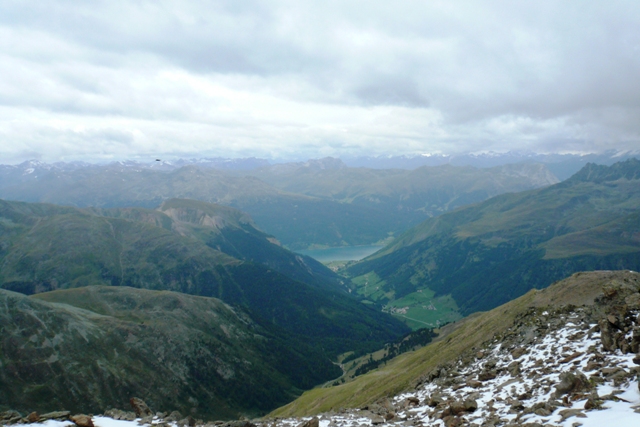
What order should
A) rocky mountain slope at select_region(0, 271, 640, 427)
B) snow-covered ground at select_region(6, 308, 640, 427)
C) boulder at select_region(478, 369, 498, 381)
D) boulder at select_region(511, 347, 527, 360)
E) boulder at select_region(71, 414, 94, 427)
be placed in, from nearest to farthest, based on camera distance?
snow-covered ground at select_region(6, 308, 640, 427)
rocky mountain slope at select_region(0, 271, 640, 427)
boulder at select_region(71, 414, 94, 427)
boulder at select_region(478, 369, 498, 381)
boulder at select_region(511, 347, 527, 360)

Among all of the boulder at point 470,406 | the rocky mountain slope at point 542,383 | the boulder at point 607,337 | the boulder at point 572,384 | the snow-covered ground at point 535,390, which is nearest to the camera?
the snow-covered ground at point 535,390

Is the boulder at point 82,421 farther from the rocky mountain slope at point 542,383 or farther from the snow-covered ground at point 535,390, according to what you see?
the rocky mountain slope at point 542,383

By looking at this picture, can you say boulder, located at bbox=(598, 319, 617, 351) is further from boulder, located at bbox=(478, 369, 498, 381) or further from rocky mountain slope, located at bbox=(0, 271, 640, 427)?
boulder, located at bbox=(478, 369, 498, 381)

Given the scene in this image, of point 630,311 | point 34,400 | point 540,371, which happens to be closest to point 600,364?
point 540,371

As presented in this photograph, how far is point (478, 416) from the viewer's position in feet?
94.7

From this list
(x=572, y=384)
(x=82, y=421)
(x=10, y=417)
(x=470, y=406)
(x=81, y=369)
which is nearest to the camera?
(x=572, y=384)

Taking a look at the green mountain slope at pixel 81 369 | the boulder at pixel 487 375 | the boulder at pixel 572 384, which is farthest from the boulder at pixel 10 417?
the green mountain slope at pixel 81 369

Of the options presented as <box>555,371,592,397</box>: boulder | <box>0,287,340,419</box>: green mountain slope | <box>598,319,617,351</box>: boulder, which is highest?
<box>598,319,617,351</box>: boulder

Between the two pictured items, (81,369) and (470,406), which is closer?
(470,406)

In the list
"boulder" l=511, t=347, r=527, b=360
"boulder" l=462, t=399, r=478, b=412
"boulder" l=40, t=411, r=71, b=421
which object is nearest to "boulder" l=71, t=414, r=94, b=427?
"boulder" l=40, t=411, r=71, b=421

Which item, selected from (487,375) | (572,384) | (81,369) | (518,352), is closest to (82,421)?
(487,375)

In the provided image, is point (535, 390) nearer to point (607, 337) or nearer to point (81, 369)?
point (607, 337)

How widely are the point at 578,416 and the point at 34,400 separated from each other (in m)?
182

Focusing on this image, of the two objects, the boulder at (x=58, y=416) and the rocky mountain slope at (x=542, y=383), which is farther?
the boulder at (x=58, y=416)
